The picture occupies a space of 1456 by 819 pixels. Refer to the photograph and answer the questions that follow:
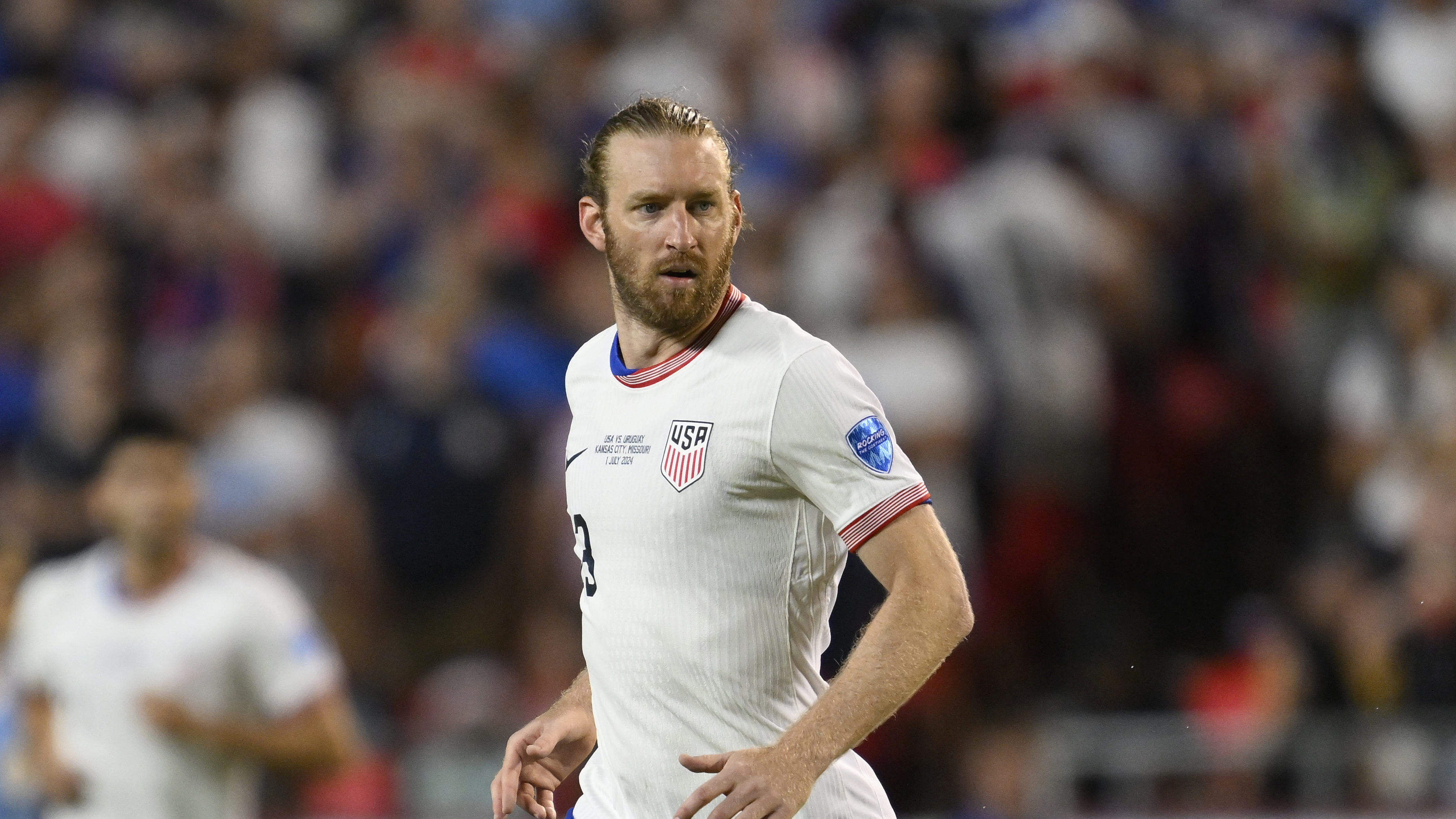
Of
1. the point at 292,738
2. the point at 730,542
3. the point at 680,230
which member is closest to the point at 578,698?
the point at 730,542

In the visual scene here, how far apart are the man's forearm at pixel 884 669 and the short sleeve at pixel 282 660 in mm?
3186

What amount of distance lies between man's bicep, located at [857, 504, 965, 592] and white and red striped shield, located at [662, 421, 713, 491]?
0.36 metres

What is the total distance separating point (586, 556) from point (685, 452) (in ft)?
1.26

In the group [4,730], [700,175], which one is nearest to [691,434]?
[700,175]

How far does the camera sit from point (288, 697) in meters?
6.14

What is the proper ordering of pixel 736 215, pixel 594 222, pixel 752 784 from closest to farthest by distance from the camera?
pixel 752 784 → pixel 736 215 → pixel 594 222

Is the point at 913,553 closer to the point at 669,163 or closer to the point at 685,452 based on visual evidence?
the point at 685,452

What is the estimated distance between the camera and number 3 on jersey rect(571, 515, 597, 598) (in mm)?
3846

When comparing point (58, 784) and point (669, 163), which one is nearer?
point (669, 163)

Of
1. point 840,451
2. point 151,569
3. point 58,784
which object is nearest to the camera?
point 840,451

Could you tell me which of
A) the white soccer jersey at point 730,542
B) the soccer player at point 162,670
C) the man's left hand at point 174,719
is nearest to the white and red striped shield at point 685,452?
the white soccer jersey at point 730,542

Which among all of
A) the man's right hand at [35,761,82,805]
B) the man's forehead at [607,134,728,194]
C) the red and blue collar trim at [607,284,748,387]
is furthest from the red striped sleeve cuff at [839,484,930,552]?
the man's right hand at [35,761,82,805]

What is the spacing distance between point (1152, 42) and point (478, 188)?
3.74m

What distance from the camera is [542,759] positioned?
390cm
